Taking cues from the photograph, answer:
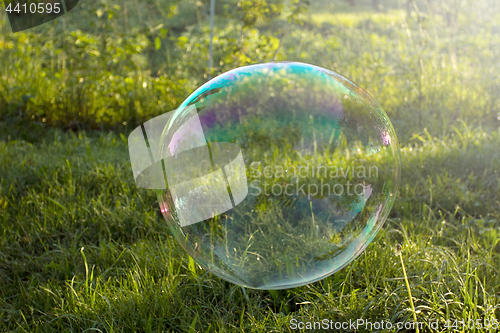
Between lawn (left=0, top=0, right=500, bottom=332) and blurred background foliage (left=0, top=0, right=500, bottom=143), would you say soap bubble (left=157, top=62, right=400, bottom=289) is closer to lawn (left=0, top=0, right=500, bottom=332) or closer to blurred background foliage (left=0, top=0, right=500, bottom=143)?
lawn (left=0, top=0, right=500, bottom=332)

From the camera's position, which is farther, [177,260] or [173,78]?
[173,78]

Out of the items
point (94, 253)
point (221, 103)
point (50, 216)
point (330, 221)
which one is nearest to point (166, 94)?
point (50, 216)

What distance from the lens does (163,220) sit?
234 cm

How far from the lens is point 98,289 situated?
1710mm

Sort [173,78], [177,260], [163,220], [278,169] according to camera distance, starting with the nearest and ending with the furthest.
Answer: [278,169]
[177,260]
[163,220]
[173,78]

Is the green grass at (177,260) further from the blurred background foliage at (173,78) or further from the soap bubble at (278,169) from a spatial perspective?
the blurred background foliage at (173,78)

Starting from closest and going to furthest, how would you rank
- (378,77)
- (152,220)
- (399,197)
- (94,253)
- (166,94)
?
(94,253)
(152,220)
(399,197)
(166,94)
(378,77)

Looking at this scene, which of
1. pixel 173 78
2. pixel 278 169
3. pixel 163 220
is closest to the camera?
pixel 278 169

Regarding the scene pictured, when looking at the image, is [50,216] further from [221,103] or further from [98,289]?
[221,103]

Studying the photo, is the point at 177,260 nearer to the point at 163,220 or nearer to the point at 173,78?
the point at 163,220

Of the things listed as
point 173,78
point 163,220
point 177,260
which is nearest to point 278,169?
point 177,260

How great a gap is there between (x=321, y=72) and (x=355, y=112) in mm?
221

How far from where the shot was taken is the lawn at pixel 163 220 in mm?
1588

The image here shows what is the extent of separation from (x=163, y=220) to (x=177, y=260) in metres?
0.50
